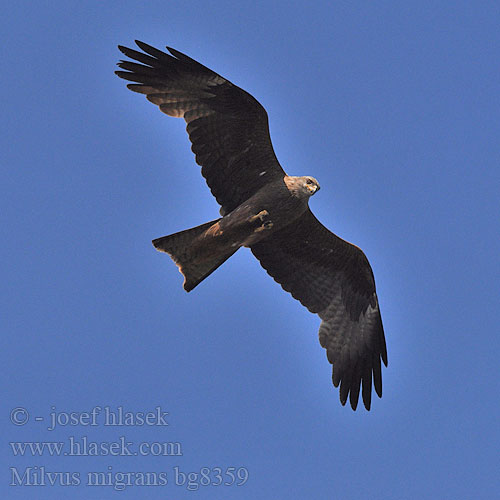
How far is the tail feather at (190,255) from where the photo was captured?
11.1 m

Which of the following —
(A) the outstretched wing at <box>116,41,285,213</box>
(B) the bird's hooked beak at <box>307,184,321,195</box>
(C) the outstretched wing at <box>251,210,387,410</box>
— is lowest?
(C) the outstretched wing at <box>251,210,387,410</box>

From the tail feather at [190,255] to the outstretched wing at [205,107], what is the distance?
0.82 m

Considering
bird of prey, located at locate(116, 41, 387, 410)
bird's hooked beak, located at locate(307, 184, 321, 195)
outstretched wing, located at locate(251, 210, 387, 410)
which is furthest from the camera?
outstretched wing, located at locate(251, 210, 387, 410)

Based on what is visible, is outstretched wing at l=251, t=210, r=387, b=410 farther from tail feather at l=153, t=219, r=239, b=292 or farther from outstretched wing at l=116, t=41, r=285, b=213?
outstretched wing at l=116, t=41, r=285, b=213

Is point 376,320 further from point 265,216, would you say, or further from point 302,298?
point 265,216

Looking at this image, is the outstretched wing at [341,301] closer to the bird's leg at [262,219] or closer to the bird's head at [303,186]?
the bird's leg at [262,219]

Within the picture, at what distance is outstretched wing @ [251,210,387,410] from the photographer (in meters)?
12.2

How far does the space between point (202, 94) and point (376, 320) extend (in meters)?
4.05

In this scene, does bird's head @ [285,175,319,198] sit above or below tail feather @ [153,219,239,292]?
above

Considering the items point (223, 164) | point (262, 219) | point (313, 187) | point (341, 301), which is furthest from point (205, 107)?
point (341, 301)

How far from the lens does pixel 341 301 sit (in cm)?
1270

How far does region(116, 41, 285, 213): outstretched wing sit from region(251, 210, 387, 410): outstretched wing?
1.47m

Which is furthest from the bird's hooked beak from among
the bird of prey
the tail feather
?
the tail feather

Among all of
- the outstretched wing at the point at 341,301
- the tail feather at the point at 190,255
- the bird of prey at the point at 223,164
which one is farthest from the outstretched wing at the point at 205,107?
the outstretched wing at the point at 341,301
